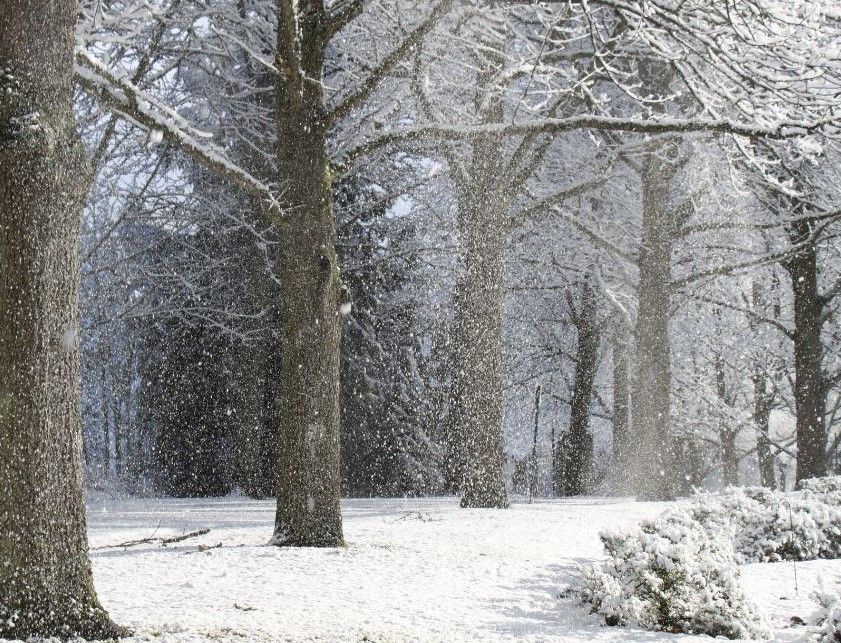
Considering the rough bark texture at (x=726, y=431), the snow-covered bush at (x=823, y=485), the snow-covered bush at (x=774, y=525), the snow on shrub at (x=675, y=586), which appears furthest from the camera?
the rough bark texture at (x=726, y=431)

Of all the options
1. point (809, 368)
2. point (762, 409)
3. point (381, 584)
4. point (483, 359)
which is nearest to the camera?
point (381, 584)

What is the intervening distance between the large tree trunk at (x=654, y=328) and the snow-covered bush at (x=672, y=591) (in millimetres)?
8657

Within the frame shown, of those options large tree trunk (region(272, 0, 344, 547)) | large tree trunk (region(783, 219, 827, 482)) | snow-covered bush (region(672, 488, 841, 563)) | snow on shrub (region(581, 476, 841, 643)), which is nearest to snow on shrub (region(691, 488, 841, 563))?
snow-covered bush (region(672, 488, 841, 563))

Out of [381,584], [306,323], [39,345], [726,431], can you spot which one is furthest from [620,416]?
[39,345]

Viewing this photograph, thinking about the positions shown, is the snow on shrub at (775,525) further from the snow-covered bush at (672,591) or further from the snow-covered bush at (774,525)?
the snow-covered bush at (672,591)

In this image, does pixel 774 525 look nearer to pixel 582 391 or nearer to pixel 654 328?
pixel 654 328

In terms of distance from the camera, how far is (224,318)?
1622 centimetres

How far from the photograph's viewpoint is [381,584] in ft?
19.5

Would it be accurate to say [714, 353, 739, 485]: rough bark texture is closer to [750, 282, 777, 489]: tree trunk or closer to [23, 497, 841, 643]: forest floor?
[750, 282, 777, 489]: tree trunk

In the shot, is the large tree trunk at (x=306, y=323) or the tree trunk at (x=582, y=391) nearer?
the large tree trunk at (x=306, y=323)

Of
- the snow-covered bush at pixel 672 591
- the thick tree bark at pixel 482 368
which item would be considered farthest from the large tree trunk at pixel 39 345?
the thick tree bark at pixel 482 368

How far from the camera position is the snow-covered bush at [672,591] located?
16.4ft

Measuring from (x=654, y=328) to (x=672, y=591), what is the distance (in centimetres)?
936

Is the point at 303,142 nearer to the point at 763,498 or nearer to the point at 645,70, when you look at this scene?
the point at 763,498
